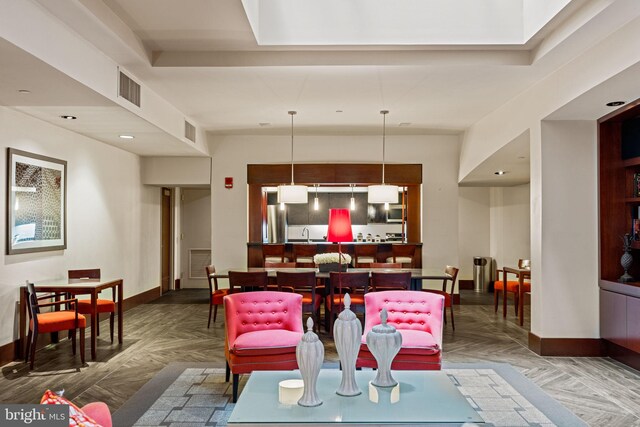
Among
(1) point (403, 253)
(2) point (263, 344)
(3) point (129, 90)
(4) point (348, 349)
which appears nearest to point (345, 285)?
(2) point (263, 344)

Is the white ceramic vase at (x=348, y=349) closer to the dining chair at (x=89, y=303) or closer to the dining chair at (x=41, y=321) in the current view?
the dining chair at (x=41, y=321)

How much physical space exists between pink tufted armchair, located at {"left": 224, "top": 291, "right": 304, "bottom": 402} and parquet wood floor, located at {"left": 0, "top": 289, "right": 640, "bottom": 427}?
1040mm

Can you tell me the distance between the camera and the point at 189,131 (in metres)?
8.09

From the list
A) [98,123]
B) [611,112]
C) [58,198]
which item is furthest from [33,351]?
[611,112]

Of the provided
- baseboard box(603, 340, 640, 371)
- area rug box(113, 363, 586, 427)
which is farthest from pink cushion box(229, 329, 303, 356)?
baseboard box(603, 340, 640, 371)

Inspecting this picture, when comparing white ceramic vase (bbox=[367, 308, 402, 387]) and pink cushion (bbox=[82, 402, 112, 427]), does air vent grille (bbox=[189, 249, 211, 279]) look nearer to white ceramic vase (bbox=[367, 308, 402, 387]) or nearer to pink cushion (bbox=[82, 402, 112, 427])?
white ceramic vase (bbox=[367, 308, 402, 387])

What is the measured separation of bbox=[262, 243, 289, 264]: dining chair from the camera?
30.7ft

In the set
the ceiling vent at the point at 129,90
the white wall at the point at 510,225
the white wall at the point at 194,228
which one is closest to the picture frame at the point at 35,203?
the ceiling vent at the point at 129,90

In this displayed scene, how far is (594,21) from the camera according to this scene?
13.3 feet

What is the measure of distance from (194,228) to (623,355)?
8.82 m

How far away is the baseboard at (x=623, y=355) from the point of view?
5211 mm

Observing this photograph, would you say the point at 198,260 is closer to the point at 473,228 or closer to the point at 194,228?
the point at 194,228

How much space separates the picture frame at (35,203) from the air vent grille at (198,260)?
16.9ft

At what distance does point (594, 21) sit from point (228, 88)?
148 inches
